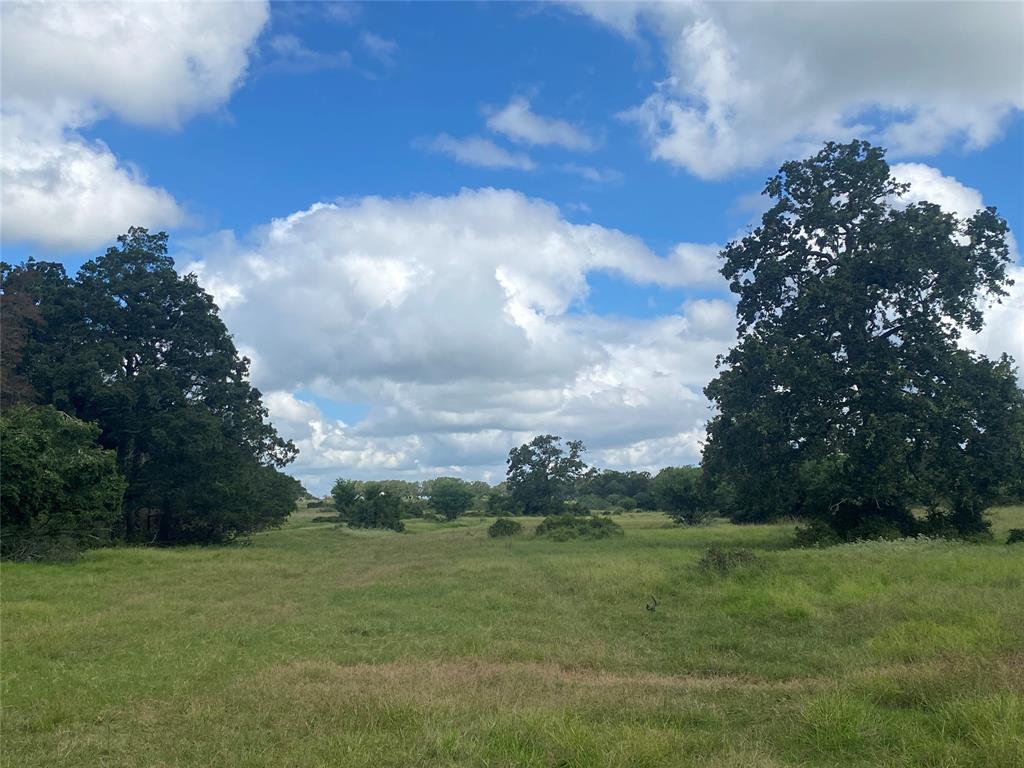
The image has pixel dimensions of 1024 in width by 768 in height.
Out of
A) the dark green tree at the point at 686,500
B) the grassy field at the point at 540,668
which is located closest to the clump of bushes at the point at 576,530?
the dark green tree at the point at 686,500

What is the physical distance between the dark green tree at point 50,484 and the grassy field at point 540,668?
408 centimetres

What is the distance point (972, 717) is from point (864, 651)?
12.6ft

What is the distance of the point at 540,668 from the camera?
10.3 m

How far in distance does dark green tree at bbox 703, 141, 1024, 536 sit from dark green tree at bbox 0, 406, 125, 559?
24631mm

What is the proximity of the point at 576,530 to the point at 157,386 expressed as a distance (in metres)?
23.5

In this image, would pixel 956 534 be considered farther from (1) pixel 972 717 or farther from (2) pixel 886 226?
(1) pixel 972 717

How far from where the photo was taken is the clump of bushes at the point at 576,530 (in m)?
39.2

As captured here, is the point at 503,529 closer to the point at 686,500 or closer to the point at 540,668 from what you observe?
the point at 686,500

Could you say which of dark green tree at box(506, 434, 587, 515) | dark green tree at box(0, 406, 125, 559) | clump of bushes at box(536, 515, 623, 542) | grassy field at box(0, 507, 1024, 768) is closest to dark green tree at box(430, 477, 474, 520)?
dark green tree at box(506, 434, 587, 515)

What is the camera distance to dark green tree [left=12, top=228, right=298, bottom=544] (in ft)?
120

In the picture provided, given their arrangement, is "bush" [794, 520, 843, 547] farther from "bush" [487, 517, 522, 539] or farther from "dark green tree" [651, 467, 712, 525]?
"dark green tree" [651, 467, 712, 525]

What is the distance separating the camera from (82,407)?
3731cm

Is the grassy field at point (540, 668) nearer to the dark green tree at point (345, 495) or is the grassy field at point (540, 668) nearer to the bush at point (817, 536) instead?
the bush at point (817, 536)

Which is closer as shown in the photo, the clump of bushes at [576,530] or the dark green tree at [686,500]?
the clump of bushes at [576,530]
